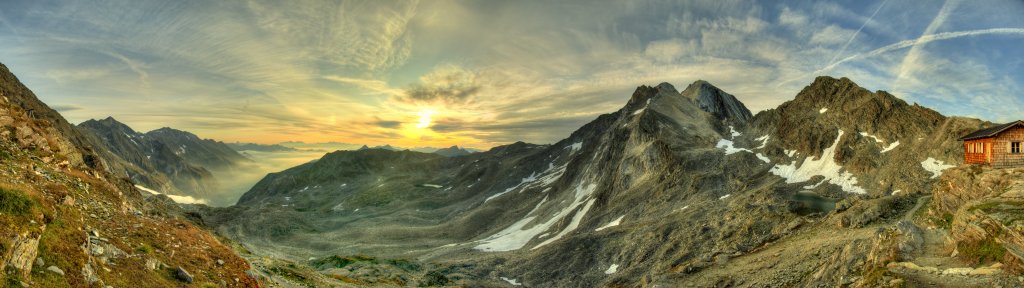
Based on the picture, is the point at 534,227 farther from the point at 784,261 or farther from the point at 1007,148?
the point at 1007,148

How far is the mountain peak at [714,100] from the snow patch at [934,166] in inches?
4085

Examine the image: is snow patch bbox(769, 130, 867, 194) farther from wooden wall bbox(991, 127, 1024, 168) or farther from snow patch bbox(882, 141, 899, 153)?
wooden wall bbox(991, 127, 1024, 168)

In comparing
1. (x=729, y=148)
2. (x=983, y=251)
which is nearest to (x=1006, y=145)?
(x=983, y=251)

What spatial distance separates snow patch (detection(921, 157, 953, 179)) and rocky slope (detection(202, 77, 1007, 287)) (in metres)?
0.28

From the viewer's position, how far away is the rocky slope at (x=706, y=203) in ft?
169

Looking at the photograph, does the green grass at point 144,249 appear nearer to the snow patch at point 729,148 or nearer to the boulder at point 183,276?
the boulder at point 183,276

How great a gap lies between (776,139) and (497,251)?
63.3 meters

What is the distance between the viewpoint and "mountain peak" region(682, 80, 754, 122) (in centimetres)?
17350

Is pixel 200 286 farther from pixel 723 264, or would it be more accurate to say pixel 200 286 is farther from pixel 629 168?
pixel 629 168

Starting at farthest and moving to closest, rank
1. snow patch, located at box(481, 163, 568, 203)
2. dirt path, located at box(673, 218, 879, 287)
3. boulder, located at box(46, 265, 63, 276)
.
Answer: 1. snow patch, located at box(481, 163, 568, 203)
2. dirt path, located at box(673, 218, 879, 287)
3. boulder, located at box(46, 265, 63, 276)

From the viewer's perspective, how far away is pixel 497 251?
10075 cm

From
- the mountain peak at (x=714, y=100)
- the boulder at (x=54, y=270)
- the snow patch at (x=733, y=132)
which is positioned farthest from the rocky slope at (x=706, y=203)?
the boulder at (x=54, y=270)

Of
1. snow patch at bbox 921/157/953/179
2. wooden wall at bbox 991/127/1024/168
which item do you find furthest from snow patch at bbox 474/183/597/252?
wooden wall at bbox 991/127/1024/168

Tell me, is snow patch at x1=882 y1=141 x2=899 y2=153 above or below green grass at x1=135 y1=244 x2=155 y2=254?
above
